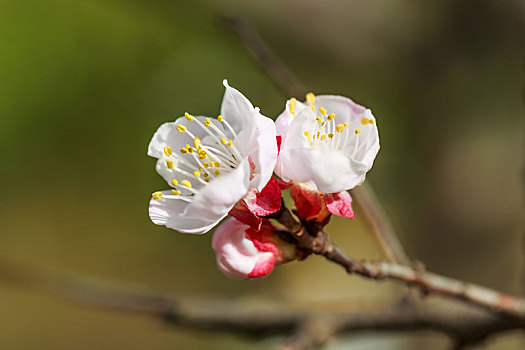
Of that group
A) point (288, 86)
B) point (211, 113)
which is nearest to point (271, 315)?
point (288, 86)

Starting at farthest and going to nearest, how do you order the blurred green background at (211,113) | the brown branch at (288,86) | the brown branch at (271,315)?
the blurred green background at (211,113) < the brown branch at (271,315) < the brown branch at (288,86)

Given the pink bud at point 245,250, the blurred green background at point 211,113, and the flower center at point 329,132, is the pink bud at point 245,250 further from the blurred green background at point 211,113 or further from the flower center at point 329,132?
the blurred green background at point 211,113

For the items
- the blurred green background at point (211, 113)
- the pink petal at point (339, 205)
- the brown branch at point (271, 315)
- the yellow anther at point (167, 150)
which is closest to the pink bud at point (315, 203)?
the pink petal at point (339, 205)

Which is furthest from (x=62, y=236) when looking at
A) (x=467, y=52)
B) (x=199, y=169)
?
(x=199, y=169)

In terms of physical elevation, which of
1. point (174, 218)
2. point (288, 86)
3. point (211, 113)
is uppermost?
point (211, 113)

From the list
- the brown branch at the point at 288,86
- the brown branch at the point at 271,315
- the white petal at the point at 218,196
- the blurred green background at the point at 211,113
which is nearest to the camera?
the white petal at the point at 218,196

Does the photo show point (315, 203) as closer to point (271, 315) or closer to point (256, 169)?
point (256, 169)
